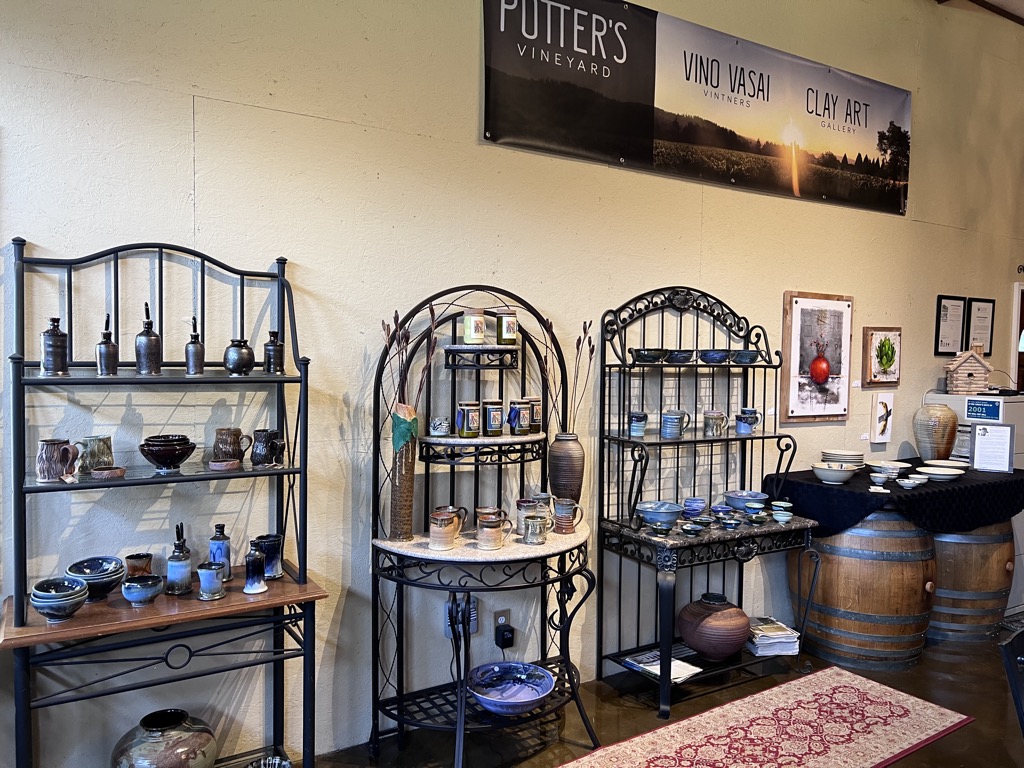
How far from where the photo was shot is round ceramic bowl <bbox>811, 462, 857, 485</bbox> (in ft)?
11.4

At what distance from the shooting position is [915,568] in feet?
10.9

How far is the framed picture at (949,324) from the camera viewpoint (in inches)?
174

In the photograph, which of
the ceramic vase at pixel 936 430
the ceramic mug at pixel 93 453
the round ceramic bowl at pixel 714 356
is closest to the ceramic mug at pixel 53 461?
the ceramic mug at pixel 93 453

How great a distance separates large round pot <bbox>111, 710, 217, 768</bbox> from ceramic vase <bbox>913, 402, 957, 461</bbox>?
12.6 feet

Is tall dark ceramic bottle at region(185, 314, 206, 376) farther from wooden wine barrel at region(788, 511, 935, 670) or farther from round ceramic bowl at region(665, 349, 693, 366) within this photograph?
wooden wine barrel at region(788, 511, 935, 670)

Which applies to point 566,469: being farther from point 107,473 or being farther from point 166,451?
point 107,473

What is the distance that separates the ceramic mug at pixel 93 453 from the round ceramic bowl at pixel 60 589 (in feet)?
0.96

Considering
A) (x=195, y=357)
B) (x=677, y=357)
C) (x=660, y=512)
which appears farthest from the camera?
(x=677, y=357)

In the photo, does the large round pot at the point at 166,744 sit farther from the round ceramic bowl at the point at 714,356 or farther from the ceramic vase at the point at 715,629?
the round ceramic bowl at the point at 714,356

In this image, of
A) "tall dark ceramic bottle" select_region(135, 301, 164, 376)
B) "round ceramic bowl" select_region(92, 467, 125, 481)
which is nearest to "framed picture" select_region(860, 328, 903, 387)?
"tall dark ceramic bottle" select_region(135, 301, 164, 376)

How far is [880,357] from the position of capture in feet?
13.5

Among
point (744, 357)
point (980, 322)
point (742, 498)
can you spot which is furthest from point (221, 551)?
point (980, 322)

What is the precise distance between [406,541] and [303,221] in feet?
3.77

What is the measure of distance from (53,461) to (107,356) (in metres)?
0.31
